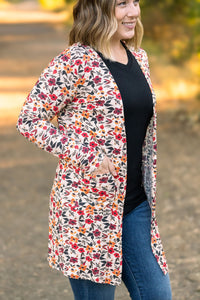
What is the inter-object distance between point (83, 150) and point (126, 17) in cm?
62

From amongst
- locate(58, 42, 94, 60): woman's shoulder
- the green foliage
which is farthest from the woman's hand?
the green foliage

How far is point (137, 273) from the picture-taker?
257 cm

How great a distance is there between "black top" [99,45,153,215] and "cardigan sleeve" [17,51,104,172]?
7.2 inches

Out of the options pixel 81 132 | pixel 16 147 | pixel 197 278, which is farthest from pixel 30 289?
pixel 16 147

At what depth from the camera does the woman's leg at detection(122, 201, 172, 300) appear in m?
2.54

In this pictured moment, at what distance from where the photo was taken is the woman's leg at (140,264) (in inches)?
100.0

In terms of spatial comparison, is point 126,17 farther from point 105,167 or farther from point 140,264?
point 140,264

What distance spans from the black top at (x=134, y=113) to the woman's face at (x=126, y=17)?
0.12 meters

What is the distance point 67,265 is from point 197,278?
6.33ft

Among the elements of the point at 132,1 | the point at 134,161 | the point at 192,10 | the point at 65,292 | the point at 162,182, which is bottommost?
the point at 65,292

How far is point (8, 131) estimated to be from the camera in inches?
379

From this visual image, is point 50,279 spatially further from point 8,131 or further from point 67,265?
point 8,131

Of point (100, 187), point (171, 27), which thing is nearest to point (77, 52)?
point (100, 187)

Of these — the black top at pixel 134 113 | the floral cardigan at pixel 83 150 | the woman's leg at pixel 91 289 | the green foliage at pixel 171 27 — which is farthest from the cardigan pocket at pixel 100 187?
the green foliage at pixel 171 27
